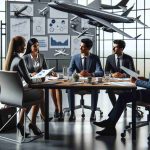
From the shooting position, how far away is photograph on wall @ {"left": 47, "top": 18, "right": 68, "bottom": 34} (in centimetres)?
727

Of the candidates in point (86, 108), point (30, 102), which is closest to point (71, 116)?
point (86, 108)

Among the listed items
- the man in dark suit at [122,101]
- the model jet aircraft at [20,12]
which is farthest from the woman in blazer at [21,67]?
the model jet aircraft at [20,12]

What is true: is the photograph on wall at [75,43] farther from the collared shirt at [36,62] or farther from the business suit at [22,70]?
the business suit at [22,70]

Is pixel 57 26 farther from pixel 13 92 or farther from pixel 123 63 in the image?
pixel 13 92

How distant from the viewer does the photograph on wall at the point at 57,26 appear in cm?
727

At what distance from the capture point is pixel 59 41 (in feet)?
24.0

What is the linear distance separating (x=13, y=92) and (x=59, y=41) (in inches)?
123

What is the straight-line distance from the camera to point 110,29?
462 centimetres

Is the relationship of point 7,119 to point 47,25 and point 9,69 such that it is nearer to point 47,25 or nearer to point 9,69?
point 9,69

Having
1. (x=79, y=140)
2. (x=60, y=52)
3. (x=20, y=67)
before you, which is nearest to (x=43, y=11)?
(x=60, y=52)

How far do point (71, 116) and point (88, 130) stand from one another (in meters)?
0.85

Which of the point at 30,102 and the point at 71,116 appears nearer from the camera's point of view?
the point at 30,102

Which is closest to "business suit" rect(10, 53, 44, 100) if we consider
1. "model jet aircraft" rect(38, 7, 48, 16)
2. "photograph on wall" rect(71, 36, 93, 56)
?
"model jet aircraft" rect(38, 7, 48, 16)

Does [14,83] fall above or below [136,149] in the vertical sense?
above
